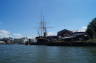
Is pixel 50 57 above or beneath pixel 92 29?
beneath

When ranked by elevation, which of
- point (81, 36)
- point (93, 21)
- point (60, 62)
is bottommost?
point (60, 62)

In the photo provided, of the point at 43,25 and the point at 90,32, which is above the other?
the point at 43,25

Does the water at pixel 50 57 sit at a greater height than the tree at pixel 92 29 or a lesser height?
lesser

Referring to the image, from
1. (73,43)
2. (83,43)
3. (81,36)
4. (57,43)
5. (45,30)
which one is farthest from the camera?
(45,30)

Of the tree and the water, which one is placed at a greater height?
the tree

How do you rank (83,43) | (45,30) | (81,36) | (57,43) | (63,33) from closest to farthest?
(83,43)
(57,43)
(81,36)
(63,33)
(45,30)

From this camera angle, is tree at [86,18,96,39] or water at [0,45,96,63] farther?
tree at [86,18,96,39]

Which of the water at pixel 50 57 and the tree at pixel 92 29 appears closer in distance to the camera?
the water at pixel 50 57

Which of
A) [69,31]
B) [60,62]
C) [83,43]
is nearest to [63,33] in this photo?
[69,31]

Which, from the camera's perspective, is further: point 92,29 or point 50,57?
point 92,29

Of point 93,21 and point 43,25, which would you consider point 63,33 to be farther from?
point 93,21

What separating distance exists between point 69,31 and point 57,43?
163 ft

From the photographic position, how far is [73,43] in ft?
274

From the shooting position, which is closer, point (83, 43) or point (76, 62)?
point (76, 62)
